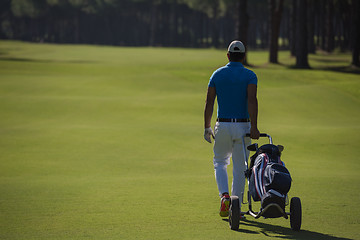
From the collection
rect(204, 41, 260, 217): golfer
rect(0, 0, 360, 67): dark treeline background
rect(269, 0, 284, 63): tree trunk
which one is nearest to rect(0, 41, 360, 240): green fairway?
rect(204, 41, 260, 217): golfer

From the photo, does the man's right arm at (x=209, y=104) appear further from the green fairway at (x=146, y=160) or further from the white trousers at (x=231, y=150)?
the green fairway at (x=146, y=160)

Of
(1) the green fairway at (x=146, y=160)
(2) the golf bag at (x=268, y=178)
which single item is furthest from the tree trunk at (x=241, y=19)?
(2) the golf bag at (x=268, y=178)

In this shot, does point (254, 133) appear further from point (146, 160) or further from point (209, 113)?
point (146, 160)

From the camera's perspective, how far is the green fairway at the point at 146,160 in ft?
24.2

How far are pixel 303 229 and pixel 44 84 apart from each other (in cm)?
2714

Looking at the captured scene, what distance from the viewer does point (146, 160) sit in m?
13.9

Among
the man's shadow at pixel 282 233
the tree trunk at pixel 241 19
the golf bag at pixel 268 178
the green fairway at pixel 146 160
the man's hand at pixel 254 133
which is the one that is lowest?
the green fairway at pixel 146 160

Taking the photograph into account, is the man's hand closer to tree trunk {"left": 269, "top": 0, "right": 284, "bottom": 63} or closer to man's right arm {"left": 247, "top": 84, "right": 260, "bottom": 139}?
man's right arm {"left": 247, "top": 84, "right": 260, "bottom": 139}

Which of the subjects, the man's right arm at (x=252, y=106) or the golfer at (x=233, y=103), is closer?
the man's right arm at (x=252, y=106)

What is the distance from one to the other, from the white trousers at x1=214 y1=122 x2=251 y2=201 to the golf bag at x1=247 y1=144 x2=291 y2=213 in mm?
426

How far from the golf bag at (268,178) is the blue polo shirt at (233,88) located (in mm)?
641

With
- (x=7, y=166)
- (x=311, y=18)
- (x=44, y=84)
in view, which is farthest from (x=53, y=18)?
(x=7, y=166)

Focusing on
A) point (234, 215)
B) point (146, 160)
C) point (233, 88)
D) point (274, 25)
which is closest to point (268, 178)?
point (234, 215)

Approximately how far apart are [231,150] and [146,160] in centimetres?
650
